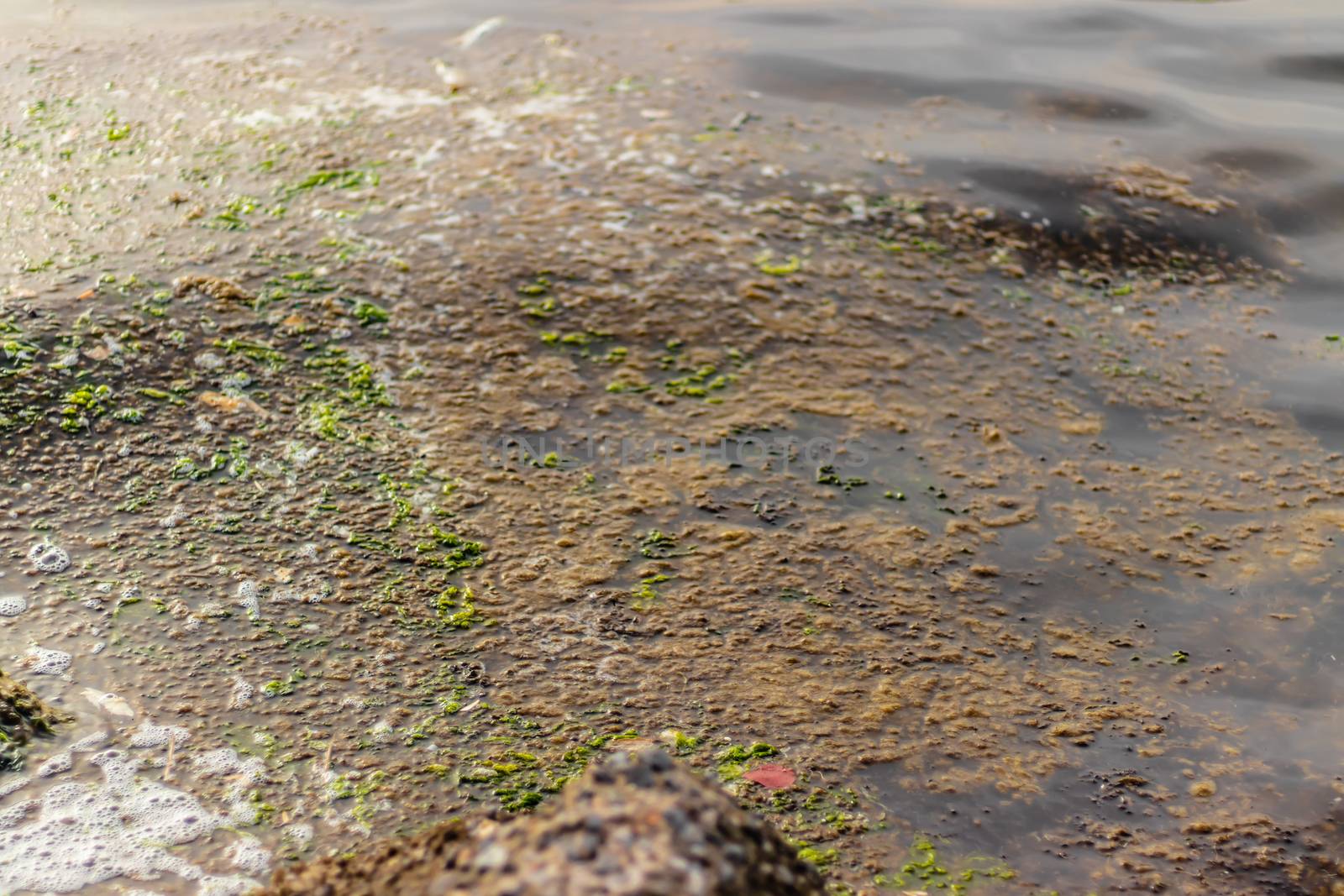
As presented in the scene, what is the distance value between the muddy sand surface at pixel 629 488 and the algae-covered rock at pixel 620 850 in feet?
0.26

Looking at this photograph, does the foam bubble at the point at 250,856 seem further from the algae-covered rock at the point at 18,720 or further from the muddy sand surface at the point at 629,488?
the algae-covered rock at the point at 18,720

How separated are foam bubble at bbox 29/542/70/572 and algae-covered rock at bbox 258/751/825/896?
133 cm

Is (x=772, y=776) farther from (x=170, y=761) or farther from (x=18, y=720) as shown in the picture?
(x=18, y=720)

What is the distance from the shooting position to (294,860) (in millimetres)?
1691

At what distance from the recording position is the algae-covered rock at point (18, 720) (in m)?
1.82

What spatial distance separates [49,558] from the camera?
7.41 ft

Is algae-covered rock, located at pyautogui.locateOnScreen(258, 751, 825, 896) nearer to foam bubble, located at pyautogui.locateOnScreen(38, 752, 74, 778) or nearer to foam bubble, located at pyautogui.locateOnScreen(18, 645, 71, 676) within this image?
foam bubble, located at pyautogui.locateOnScreen(38, 752, 74, 778)

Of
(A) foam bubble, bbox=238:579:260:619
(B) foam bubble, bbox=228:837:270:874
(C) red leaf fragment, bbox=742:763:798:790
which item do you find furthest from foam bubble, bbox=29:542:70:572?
(C) red leaf fragment, bbox=742:763:798:790

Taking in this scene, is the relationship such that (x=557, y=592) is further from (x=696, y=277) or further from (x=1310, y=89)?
(x=1310, y=89)

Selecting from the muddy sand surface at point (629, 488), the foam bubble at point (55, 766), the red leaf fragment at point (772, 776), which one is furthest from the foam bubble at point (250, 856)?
the red leaf fragment at point (772, 776)

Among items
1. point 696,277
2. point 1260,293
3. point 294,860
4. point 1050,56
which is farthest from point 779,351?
point 1050,56

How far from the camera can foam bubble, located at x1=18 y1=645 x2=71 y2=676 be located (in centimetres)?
201

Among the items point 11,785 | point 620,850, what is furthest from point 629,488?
point 620,850

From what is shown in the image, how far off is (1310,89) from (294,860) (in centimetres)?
420
